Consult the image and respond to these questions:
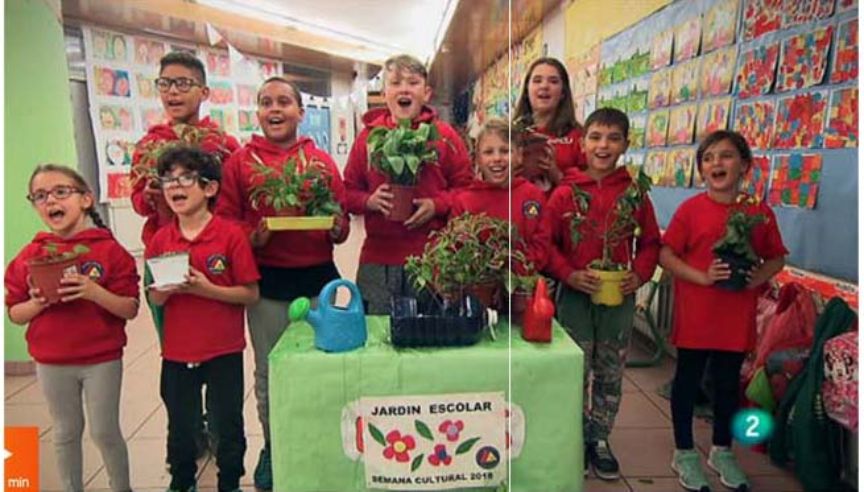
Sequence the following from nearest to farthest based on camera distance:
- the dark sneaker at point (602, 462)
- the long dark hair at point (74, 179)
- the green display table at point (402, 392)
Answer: the green display table at point (402, 392) → the long dark hair at point (74, 179) → the dark sneaker at point (602, 462)

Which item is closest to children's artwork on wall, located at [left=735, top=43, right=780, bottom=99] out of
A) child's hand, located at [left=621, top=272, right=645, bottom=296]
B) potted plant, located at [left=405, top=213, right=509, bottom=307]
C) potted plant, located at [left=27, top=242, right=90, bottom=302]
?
child's hand, located at [left=621, top=272, right=645, bottom=296]

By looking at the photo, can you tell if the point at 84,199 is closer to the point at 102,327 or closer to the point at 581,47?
the point at 102,327

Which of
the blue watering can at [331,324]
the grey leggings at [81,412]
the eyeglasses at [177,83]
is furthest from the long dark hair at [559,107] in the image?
the grey leggings at [81,412]

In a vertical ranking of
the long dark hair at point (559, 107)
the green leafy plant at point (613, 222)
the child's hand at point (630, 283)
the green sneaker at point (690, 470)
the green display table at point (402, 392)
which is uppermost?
the long dark hair at point (559, 107)

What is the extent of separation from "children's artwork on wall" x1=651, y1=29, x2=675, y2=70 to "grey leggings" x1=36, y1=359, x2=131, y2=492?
1094 millimetres

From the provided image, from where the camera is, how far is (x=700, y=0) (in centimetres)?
123

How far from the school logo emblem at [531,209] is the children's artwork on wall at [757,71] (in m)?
0.41

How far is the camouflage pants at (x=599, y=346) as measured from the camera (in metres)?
1.26

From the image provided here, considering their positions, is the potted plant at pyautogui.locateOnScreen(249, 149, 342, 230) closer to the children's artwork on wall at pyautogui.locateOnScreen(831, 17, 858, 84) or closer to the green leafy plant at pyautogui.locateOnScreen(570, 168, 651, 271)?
the green leafy plant at pyautogui.locateOnScreen(570, 168, 651, 271)

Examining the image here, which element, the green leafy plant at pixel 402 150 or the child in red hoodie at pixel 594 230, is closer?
the green leafy plant at pixel 402 150

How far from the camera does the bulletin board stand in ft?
3.76

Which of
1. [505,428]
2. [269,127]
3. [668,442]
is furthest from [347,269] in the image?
[668,442]

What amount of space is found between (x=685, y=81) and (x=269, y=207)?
0.78 metres

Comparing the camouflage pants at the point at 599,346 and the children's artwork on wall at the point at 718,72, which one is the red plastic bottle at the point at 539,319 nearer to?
the camouflage pants at the point at 599,346
